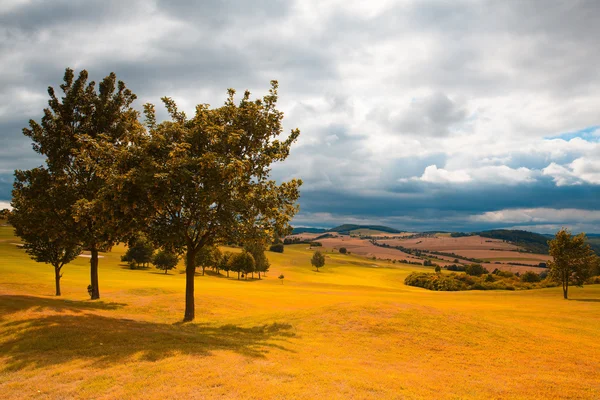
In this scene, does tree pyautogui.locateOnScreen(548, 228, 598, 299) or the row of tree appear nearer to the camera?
the row of tree

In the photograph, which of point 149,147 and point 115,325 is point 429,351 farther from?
point 149,147

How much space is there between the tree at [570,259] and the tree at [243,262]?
75395 millimetres

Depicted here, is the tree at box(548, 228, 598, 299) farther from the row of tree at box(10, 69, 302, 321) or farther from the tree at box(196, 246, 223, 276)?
the tree at box(196, 246, 223, 276)

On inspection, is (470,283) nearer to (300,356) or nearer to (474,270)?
(474,270)

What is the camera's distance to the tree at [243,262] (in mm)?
106250

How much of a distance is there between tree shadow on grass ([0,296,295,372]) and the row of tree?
6.99 metres

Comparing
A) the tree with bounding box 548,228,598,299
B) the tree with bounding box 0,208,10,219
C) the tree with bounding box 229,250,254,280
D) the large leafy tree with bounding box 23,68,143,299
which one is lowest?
the tree with bounding box 229,250,254,280

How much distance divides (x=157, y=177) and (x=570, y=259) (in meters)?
69.3

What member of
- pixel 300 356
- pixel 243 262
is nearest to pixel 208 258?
pixel 243 262

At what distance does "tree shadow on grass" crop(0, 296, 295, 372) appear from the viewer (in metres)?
15.0

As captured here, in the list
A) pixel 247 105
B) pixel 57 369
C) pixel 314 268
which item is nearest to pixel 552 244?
pixel 247 105

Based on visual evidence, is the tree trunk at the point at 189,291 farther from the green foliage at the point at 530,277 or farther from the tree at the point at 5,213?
the green foliage at the point at 530,277

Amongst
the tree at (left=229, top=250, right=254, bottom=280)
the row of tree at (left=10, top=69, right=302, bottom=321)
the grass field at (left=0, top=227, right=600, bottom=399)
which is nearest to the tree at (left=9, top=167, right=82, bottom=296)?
the row of tree at (left=10, top=69, right=302, bottom=321)

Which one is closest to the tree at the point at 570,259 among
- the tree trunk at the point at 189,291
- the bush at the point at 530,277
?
the bush at the point at 530,277
